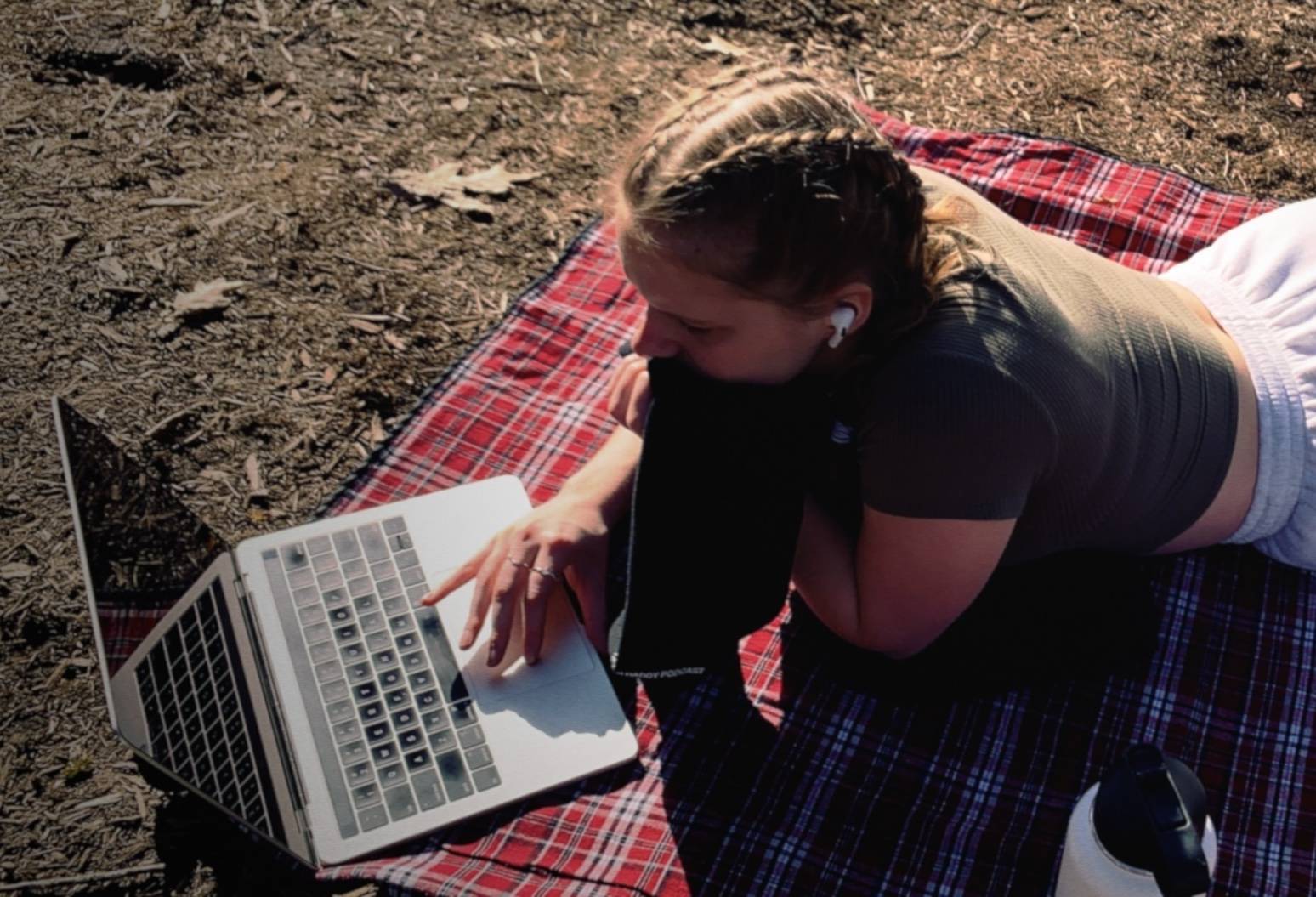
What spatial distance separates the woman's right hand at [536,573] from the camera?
2.52 meters

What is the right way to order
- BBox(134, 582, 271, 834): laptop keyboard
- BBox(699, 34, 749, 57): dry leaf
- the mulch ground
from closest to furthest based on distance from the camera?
BBox(134, 582, 271, 834): laptop keyboard
the mulch ground
BBox(699, 34, 749, 57): dry leaf

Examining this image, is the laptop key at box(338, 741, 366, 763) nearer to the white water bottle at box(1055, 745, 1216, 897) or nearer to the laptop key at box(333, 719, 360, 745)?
the laptop key at box(333, 719, 360, 745)

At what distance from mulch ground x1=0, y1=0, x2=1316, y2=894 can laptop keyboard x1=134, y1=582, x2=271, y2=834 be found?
39cm

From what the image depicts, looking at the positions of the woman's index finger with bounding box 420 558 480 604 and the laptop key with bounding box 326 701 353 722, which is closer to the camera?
the laptop key with bounding box 326 701 353 722

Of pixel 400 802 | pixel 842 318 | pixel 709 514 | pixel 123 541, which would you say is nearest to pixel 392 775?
pixel 400 802

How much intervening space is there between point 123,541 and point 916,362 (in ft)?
5.26

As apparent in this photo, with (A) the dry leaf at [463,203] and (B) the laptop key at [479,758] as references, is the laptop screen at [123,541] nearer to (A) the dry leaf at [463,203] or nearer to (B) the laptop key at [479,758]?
(B) the laptop key at [479,758]

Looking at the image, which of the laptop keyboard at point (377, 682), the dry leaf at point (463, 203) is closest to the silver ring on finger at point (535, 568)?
the laptop keyboard at point (377, 682)

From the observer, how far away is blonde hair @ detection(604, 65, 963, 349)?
191cm

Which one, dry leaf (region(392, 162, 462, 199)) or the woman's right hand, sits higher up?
the woman's right hand

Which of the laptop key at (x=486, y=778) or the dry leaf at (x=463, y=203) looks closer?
the laptop key at (x=486, y=778)

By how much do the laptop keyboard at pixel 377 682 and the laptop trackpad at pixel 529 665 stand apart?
42mm

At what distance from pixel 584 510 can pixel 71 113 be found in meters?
3.08

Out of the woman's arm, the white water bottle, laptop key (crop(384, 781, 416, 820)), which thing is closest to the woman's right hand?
laptop key (crop(384, 781, 416, 820))
